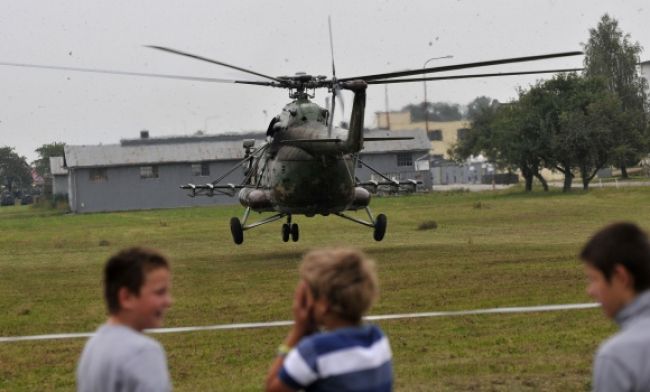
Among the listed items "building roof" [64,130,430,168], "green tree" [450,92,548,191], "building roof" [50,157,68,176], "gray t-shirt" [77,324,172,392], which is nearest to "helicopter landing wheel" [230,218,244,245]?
"gray t-shirt" [77,324,172,392]

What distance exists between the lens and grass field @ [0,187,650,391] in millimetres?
11789

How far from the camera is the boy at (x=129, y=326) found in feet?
14.7

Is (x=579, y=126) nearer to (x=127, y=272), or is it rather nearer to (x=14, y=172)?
(x=127, y=272)

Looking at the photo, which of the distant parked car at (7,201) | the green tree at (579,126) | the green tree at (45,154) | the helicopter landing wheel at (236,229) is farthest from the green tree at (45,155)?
the helicopter landing wheel at (236,229)

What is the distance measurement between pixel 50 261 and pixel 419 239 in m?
11.2

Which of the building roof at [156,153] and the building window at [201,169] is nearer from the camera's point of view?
the building roof at [156,153]

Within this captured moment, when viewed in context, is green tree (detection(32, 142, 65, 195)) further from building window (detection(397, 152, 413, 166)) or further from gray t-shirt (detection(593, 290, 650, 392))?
gray t-shirt (detection(593, 290, 650, 392))

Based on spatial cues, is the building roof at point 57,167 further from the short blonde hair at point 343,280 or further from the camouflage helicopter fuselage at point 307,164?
the short blonde hair at point 343,280

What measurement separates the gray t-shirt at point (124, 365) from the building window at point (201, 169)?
280 ft

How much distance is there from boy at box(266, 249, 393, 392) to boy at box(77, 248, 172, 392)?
22.1 inches

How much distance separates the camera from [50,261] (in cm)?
3134

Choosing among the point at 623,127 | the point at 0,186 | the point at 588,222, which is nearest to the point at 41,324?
the point at 588,222

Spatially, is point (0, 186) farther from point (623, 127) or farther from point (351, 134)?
point (351, 134)

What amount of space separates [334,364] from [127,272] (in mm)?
948
